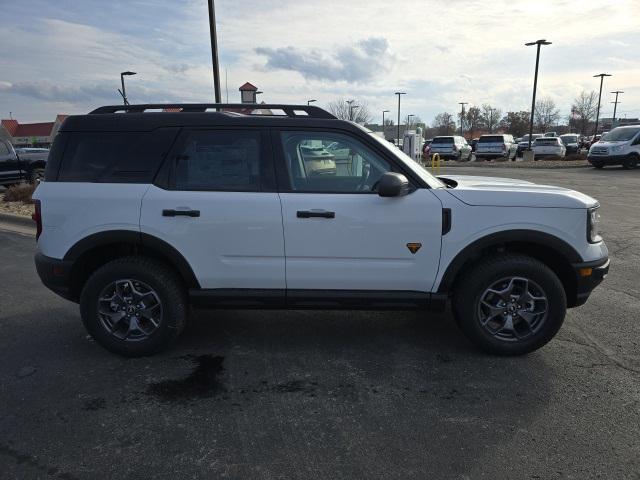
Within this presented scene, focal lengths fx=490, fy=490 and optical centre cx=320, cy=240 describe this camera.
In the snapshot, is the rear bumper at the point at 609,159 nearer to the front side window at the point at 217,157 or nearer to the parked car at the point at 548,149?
the parked car at the point at 548,149

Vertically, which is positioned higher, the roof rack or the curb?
the roof rack

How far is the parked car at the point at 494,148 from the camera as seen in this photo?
31672mm

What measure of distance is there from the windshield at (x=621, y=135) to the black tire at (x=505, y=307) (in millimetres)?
21833

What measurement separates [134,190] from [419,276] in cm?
227

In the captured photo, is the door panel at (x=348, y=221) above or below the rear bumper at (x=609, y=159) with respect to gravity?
above

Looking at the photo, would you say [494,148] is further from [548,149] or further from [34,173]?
[34,173]

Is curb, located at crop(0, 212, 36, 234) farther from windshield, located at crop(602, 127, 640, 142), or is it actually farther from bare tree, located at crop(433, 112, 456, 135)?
bare tree, located at crop(433, 112, 456, 135)

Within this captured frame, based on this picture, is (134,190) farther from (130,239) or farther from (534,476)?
(534,476)

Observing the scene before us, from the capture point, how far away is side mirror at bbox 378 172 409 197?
3.47m

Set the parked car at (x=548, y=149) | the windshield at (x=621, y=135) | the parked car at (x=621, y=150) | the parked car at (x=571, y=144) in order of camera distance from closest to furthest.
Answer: the parked car at (x=621, y=150) < the windshield at (x=621, y=135) < the parked car at (x=548, y=149) < the parked car at (x=571, y=144)

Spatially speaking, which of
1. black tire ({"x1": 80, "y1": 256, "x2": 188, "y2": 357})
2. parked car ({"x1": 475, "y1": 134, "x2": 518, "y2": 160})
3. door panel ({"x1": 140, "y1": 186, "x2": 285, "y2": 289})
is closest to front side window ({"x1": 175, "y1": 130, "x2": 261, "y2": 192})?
door panel ({"x1": 140, "y1": 186, "x2": 285, "y2": 289})

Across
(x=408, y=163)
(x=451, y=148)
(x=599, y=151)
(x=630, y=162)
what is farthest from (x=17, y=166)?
(x=451, y=148)

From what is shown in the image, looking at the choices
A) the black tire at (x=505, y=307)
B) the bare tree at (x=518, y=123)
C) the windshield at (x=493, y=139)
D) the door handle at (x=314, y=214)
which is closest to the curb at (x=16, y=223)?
the door handle at (x=314, y=214)

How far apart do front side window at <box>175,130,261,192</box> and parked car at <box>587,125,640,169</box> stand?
22.4 metres
